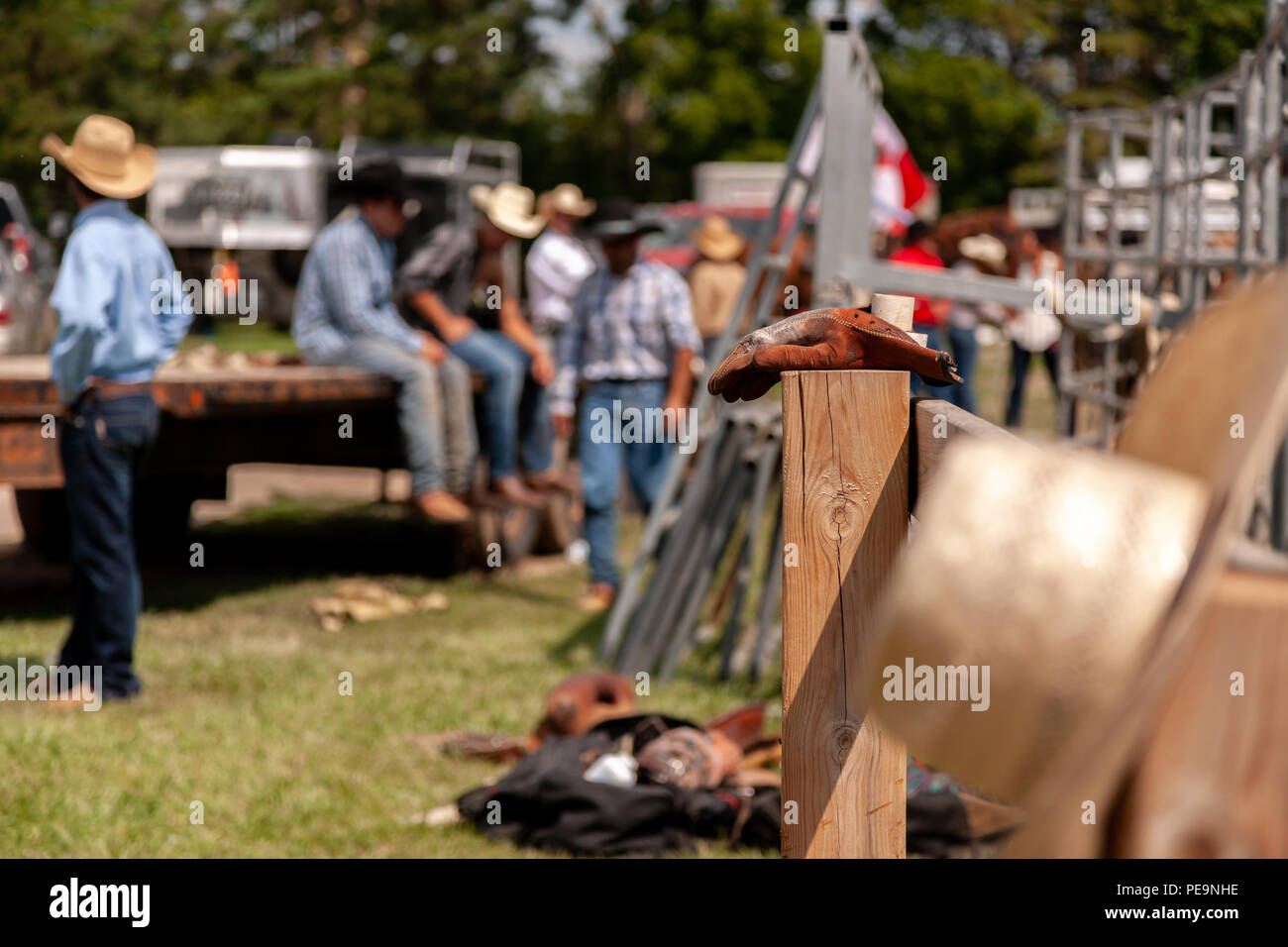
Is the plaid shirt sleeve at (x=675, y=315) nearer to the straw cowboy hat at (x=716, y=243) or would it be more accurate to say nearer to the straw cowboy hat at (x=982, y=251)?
the straw cowboy hat at (x=716, y=243)

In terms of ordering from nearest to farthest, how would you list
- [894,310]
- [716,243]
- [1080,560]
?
[1080,560], [894,310], [716,243]

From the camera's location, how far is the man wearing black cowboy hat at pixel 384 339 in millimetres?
7996

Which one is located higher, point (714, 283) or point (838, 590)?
point (714, 283)

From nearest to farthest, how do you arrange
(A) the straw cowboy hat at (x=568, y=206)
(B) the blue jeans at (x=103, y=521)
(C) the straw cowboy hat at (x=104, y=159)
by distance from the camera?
(B) the blue jeans at (x=103, y=521)
(C) the straw cowboy hat at (x=104, y=159)
(A) the straw cowboy hat at (x=568, y=206)

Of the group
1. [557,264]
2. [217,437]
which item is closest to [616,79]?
[557,264]

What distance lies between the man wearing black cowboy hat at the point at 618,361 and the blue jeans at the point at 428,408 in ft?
2.38

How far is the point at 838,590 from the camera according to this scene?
2021 mm

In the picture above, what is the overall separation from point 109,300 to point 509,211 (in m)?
3.96

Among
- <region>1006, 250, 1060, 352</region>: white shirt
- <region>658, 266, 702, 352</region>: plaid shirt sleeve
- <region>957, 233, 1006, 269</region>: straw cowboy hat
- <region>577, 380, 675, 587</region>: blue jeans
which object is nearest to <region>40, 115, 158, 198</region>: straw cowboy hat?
<region>577, 380, 675, 587</region>: blue jeans

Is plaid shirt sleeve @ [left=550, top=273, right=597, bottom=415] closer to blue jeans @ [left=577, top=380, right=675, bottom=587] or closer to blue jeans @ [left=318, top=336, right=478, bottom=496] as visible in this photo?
A: blue jeans @ [left=577, top=380, right=675, bottom=587]

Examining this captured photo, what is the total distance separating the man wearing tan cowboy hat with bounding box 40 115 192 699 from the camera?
5449 mm

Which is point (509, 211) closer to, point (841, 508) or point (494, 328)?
point (494, 328)

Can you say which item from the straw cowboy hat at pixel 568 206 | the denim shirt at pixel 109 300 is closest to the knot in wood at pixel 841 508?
the denim shirt at pixel 109 300
